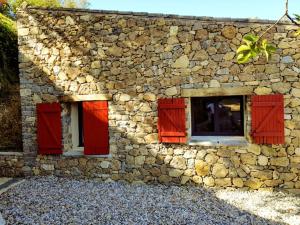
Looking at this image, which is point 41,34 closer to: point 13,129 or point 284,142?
point 13,129

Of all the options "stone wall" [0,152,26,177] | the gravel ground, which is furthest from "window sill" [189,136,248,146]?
"stone wall" [0,152,26,177]

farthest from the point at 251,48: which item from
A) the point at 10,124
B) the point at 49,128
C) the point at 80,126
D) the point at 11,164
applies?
the point at 10,124

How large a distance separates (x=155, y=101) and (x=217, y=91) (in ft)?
4.51

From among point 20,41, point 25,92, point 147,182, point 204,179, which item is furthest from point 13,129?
point 204,179

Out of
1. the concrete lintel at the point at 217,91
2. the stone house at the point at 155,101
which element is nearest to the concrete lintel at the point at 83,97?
the stone house at the point at 155,101

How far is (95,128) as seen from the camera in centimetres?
723

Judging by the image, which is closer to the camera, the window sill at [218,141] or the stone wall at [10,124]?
the window sill at [218,141]

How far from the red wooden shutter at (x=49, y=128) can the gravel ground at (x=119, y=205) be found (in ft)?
2.82

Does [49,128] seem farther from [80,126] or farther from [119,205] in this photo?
[119,205]

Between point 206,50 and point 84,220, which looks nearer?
point 84,220

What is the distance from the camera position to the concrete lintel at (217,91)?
20.8 feet

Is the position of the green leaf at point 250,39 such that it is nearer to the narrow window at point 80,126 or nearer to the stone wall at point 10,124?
the narrow window at point 80,126

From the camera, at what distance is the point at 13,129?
9.05m

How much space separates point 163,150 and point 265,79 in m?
2.63
